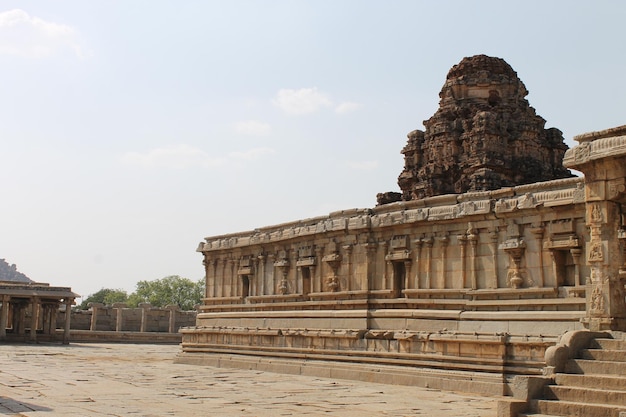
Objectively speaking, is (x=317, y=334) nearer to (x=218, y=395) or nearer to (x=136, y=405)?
(x=218, y=395)

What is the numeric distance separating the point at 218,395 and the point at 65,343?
30555 millimetres

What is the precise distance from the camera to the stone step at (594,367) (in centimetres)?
1150

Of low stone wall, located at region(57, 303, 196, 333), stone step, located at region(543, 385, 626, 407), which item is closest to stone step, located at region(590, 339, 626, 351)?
stone step, located at region(543, 385, 626, 407)

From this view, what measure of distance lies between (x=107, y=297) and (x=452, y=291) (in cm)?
9371

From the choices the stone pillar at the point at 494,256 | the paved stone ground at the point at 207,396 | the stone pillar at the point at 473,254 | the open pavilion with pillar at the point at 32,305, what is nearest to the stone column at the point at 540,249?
the stone pillar at the point at 494,256

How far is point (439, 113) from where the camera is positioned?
35906 mm

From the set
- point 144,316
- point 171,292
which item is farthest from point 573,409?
point 171,292

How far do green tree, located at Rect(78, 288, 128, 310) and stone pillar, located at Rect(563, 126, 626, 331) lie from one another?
3710 inches

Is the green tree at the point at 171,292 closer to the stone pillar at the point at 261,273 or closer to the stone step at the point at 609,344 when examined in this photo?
the stone pillar at the point at 261,273

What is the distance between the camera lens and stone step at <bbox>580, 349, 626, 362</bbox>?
11930mm

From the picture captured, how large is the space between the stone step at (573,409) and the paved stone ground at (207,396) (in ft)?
4.70

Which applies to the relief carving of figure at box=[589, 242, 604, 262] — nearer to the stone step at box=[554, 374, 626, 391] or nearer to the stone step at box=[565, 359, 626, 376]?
the stone step at box=[565, 359, 626, 376]

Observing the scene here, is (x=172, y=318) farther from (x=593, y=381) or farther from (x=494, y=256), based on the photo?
(x=593, y=381)

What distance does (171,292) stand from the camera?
101 m
